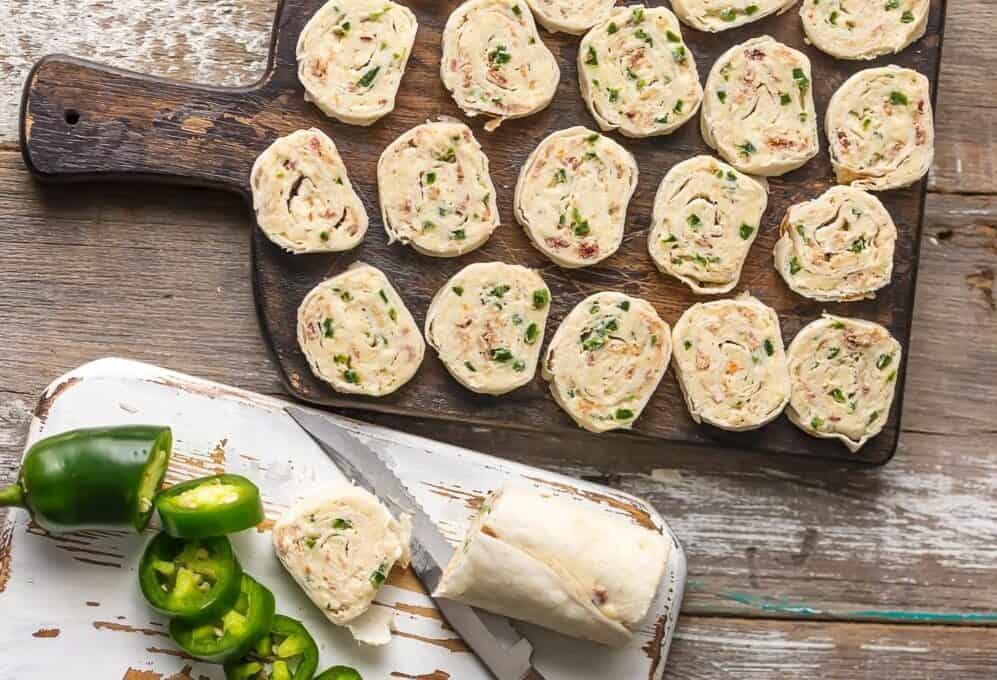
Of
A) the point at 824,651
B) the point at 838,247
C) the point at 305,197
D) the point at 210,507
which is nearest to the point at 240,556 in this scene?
the point at 210,507

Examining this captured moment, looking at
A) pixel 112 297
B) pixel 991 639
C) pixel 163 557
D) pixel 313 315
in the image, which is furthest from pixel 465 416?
pixel 991 639

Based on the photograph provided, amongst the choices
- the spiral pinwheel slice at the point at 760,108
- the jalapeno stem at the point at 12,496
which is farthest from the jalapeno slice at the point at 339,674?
the spiral pinwheel slice at the point at 760,108

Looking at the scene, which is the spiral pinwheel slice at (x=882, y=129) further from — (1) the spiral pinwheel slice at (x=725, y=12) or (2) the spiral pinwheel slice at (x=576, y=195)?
(2) the spiral pinwheel slice at (x=576, y=195)

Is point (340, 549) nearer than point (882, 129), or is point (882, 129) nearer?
point (340, 549)

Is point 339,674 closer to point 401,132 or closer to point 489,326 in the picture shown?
point 489,326

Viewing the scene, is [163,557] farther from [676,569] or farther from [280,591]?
[676,569]

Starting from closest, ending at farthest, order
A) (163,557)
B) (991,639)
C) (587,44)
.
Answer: (163,557), (587,44), (991,639)
